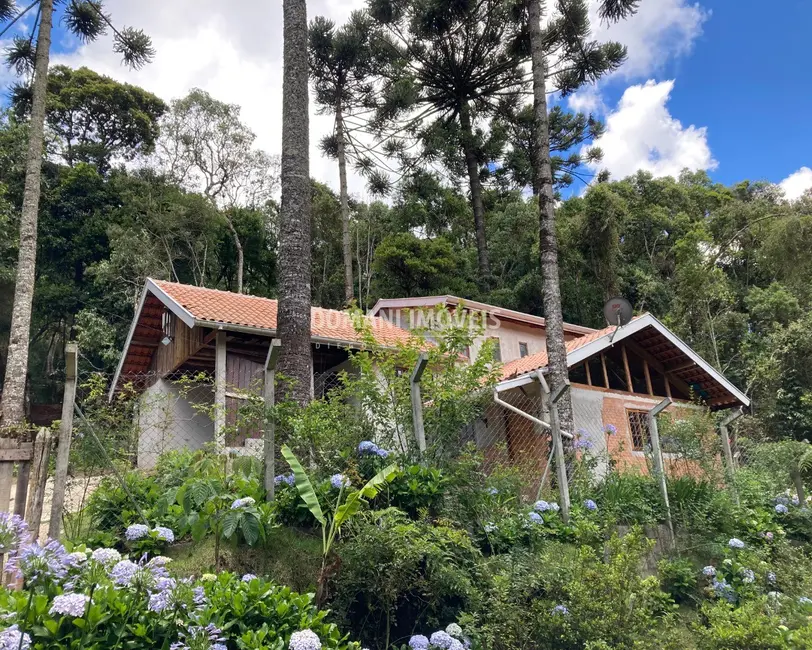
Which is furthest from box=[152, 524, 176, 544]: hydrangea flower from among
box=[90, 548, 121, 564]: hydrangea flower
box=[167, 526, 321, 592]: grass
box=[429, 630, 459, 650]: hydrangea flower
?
box=[429, 630, 459, 650]: hydrangea flower

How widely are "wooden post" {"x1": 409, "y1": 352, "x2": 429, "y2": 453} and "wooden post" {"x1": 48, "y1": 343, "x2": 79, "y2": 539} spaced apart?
104 inches

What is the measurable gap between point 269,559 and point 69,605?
1.73m

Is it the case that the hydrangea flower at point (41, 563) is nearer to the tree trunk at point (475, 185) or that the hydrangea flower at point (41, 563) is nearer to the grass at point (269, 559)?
the grass at point (269, 559)

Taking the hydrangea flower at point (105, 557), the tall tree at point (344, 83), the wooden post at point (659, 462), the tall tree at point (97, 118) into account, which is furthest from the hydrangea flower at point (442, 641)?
the tall tree at point (97, 118)

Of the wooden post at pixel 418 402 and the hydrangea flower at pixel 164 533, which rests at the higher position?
the wooden post at pixel 418 402

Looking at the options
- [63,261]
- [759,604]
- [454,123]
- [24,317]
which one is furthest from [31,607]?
[63,261]

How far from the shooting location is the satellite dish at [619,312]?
11.1 meters

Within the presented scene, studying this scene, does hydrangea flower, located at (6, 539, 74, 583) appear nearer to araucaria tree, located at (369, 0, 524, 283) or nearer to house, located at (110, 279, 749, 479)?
house, located at (110, 279, 749, 479)

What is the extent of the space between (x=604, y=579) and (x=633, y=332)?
30.9 ft

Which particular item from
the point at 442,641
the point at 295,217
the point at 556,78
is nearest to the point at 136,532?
the point at 442,641

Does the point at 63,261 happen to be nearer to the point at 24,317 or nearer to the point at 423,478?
the point at 24,317

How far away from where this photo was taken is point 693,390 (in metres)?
14.0

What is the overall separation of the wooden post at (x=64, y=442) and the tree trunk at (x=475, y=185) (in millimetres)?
21703

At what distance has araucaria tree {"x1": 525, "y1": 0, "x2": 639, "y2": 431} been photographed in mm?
9695
